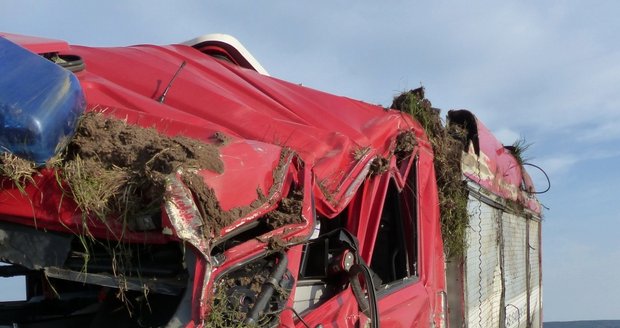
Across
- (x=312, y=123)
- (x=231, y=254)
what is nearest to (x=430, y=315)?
(x=312, y=123)

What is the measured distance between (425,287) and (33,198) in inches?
86.0

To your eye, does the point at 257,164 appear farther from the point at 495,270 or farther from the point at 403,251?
the point at 495,270

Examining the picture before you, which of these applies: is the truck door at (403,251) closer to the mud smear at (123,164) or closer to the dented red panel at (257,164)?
the dented red panel at (257,164)

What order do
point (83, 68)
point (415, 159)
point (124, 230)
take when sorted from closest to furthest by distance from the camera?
point (124, 230) → point (83, 68) → point (415, 159)

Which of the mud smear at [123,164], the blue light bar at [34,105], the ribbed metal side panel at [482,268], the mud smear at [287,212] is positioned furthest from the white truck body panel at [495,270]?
the blue light bar at [34,105]

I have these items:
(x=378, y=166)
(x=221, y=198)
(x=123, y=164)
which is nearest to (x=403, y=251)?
(x=378, y=166)

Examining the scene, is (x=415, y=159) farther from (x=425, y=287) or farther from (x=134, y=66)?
(x=134, y=66)

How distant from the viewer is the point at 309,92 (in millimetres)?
4074

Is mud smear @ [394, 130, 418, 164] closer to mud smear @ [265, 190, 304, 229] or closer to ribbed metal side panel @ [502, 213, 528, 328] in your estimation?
mud smear @ [265, 190, 304, 229]

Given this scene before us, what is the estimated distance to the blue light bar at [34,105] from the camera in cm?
205

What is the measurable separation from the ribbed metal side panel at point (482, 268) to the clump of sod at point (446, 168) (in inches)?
6.2

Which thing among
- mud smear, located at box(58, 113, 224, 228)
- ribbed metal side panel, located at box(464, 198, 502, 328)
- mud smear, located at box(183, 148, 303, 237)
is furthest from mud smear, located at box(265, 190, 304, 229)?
ribbed metal side panel, located at box(464, 198, 502, 328)

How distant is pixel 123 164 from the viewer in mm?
2225

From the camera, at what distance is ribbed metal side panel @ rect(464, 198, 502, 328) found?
473 cm
